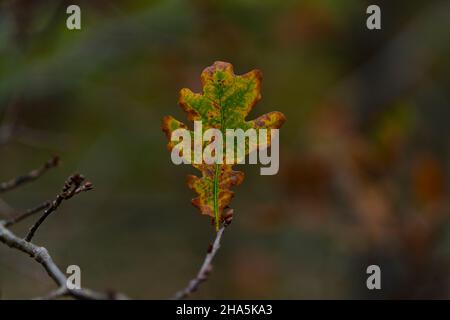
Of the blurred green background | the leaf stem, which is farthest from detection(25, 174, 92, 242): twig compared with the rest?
the blurred green background

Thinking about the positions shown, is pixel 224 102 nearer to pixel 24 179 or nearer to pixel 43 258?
pixel 43 258

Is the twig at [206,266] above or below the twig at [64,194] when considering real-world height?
below

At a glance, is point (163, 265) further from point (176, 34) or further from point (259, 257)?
point (176, 34)

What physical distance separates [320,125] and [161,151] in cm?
97

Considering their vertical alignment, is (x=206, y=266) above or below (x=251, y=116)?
below

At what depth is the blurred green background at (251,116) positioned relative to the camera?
2191 mm

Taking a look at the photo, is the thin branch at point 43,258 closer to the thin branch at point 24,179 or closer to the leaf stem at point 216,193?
the leaf stem at point 216,193

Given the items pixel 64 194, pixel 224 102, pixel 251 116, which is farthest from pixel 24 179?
pixel 251 116

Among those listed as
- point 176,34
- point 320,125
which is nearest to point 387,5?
point 320,125

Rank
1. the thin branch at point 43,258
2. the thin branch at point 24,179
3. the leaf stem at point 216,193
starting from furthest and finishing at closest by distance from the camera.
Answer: the thin branch at point 24,179, the leaf stem at point 216,193, the thin branch at point 43,258

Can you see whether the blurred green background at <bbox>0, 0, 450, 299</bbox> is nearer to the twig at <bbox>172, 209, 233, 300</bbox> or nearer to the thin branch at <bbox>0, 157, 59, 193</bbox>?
the thin branch at <bbox>0, 157, 59, 193</bbox>

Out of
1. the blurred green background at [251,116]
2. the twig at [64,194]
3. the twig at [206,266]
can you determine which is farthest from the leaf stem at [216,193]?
the blurred green background at [251,116]

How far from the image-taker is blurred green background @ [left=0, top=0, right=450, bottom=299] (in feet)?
7.19

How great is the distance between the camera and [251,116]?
341 centimetres
